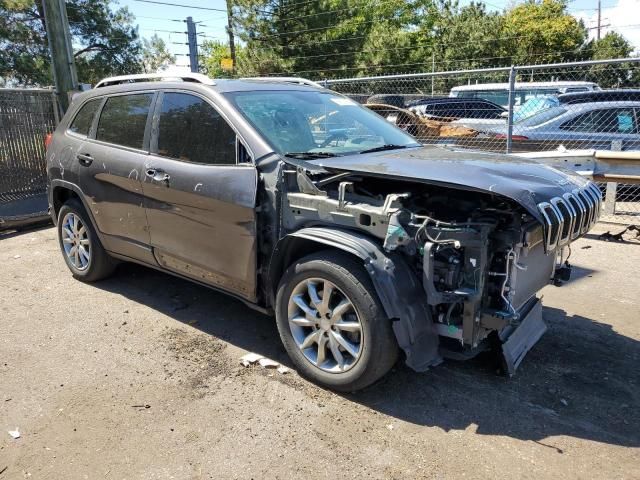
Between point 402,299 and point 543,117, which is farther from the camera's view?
point 543,117

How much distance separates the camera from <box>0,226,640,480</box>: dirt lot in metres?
2.80

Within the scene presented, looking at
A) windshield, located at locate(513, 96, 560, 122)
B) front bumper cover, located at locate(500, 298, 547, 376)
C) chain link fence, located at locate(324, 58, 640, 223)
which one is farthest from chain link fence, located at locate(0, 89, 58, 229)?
windshield, located at locate(513, 96, 560, 122)

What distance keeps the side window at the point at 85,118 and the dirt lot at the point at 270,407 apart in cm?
173

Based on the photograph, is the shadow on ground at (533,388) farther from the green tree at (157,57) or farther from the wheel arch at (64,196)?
the green tree at (157,57)

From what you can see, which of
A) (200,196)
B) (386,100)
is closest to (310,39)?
Answer: (386,100)

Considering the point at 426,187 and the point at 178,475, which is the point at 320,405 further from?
the point at 426,187

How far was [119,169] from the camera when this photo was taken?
4.57 meters

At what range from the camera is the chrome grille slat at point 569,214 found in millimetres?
2912

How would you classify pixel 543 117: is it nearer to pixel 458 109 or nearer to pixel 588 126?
pixel 588 126

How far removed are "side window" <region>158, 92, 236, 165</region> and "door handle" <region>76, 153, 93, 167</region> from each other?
1.00 meters

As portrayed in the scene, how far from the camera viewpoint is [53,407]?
3354mm

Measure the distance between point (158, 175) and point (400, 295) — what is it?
2231 mm

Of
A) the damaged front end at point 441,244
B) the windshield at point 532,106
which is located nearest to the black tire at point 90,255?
the damaged front end at point 441,244

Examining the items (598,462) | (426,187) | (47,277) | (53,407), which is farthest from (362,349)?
(47,277)
